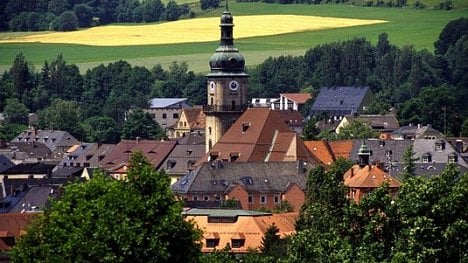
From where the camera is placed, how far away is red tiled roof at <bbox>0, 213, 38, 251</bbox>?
320ft

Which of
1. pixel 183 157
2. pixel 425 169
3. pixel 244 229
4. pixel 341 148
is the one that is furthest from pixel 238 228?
pixel 183 157

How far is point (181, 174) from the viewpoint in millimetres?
147250

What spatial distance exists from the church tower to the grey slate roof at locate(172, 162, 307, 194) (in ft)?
37.2

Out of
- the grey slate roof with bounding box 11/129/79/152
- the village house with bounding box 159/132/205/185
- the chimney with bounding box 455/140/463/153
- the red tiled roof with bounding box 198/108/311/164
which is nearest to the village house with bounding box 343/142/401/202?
the red tiled roof with bounding box 198/108/311/164

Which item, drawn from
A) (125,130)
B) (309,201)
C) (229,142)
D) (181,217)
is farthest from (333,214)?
(125,130)

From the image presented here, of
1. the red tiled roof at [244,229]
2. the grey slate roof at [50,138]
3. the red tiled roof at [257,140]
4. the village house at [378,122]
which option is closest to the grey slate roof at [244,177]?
the red tiled roof at [257,140]

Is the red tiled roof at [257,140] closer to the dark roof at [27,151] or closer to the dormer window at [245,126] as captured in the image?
the dormer window at [245,126]

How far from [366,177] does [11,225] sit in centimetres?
2361

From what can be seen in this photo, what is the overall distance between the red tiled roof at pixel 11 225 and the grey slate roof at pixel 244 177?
26.4 m

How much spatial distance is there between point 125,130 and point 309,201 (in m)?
87.7

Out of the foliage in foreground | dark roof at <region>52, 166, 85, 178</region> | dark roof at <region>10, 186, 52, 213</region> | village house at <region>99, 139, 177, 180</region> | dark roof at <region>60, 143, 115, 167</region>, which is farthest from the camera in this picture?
dark roof at <region>60, 143, 115, 167</region>

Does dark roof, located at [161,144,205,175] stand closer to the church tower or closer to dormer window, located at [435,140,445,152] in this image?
the church tower

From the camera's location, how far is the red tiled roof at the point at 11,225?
9750 centimetres

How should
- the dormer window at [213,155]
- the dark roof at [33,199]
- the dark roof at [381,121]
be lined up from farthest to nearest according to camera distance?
the dark roof at [381,121], the dormer window at [213,155], the dark roof at [33,199]
